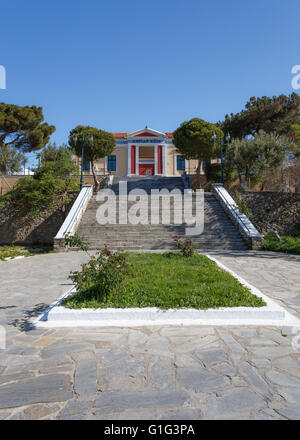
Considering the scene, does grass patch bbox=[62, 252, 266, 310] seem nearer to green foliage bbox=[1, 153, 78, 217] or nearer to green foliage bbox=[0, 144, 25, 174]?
green foliage bbox=[1, 153, 78, 217]

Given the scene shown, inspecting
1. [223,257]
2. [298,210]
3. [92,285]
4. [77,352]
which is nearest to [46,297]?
[92,285]

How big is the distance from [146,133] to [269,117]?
1330cm

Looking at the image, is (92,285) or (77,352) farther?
(92,285)

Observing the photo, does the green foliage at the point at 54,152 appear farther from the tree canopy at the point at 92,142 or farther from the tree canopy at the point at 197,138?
A: the tree canopy at the point at 197,138

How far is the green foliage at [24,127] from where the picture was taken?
2719 cm

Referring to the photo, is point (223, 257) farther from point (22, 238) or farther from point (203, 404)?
point (22, 238)

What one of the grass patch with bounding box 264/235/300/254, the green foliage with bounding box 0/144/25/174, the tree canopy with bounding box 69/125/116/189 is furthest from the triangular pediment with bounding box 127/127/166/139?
the grass patch with bounding box 264/235/300/254

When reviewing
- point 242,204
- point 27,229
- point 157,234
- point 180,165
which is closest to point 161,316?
point 157,234

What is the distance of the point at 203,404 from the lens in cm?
213

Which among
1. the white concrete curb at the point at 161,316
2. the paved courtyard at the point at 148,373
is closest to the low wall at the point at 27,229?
the paved courtyard at the point at 148,373

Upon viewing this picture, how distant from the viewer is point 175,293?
444 cm

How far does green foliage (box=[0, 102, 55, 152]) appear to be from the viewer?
27.2 m

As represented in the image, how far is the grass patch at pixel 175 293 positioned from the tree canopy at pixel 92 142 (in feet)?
55.9
